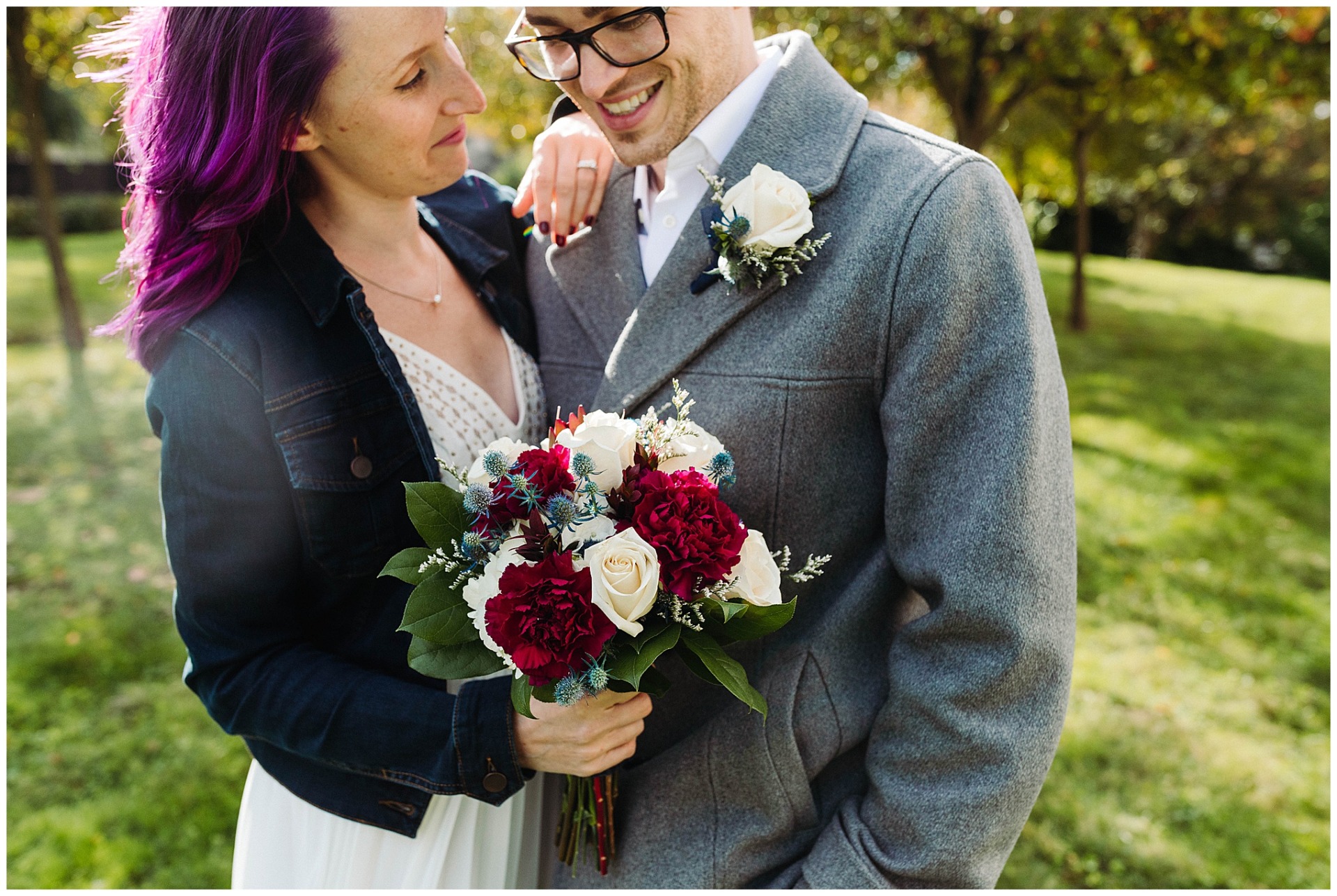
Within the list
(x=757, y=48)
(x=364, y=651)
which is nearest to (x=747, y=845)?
(x=364, y=651)

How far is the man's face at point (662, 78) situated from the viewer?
189cm

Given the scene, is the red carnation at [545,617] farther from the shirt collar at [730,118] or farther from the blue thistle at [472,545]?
the shirt collar at [730,118]

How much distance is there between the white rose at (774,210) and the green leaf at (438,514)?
2.47 feet

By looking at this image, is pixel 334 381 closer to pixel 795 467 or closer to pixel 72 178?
pixel 795 467

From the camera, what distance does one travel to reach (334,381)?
1898mm

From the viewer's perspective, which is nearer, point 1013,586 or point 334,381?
A: point 1013,586

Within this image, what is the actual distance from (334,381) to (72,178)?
2760 centimetres

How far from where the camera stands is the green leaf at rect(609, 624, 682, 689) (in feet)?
4.90

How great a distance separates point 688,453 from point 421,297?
0.99 meters

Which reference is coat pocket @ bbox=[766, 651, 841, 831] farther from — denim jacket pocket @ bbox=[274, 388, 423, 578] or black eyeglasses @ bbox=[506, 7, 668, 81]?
black eyeglasses @ bbox=[506, 7, 668, 81]

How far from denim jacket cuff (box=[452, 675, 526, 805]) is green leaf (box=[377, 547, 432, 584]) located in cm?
39

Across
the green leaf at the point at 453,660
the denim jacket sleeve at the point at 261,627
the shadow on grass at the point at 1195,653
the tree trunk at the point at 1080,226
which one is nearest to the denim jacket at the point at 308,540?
the denim jacket sleeve at the point at 261,627

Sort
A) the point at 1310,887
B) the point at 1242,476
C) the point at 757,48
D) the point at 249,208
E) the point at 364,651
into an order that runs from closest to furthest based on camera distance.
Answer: the point at 249,208 → the point at 364,651 → the point at 757,48 → the point at 1310,887 → the point at 1242,476

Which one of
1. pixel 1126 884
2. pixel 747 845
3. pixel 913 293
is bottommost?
pixel 1126 884
